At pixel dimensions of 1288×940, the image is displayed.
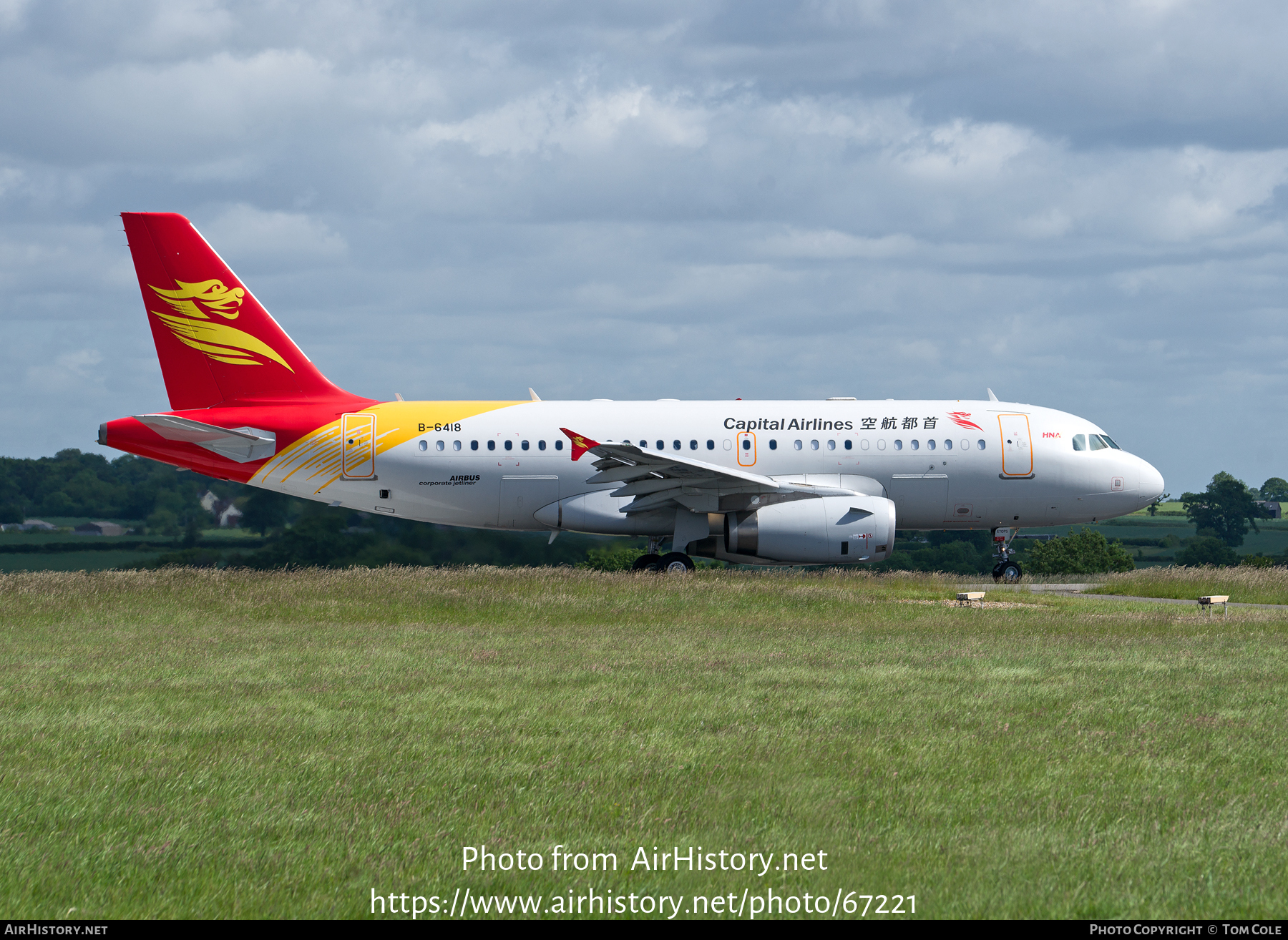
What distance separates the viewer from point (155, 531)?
97.0 ft

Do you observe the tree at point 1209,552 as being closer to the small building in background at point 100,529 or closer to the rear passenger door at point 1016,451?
Answer: the rear passenger door at point 1016,451

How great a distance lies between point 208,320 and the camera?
2606cm

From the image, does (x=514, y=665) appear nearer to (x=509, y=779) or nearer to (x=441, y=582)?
(x=509, y=779)

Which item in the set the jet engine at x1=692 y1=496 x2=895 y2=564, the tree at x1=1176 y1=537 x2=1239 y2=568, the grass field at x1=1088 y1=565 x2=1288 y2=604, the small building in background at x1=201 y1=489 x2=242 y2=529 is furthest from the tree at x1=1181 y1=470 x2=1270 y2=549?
the small building in background at x1=201 y1=489 x2=242 y2=529

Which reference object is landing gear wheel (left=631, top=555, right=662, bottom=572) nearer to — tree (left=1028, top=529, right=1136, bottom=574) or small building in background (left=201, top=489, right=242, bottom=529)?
small building in background (left=201, top=489, right=242, bottom=529)

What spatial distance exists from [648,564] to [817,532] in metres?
3.90

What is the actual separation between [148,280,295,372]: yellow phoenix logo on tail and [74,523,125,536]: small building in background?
645 cm

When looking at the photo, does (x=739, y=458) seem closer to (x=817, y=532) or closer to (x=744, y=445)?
(x=744, y=445)

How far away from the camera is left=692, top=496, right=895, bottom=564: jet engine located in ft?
81.3

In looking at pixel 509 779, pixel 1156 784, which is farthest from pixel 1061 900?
pixel 509 779

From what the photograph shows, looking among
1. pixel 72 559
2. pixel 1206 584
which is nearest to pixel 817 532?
pixel 1206 584

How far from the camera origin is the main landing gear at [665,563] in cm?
2589

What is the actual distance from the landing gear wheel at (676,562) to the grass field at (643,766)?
9.01m

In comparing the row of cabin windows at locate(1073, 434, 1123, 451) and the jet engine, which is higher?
the row of cabin windows at locate(1073, 434, 1123, 451)
